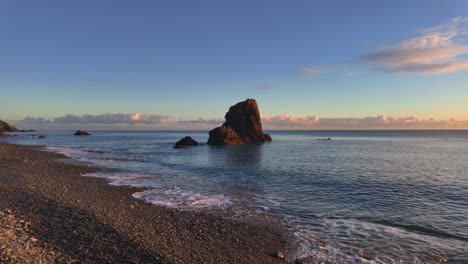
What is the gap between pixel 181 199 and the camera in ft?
63.9

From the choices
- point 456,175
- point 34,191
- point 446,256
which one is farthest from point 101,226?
point 456,175

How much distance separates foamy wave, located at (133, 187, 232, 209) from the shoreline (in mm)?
1505

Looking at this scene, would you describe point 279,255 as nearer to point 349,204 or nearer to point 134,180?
point 349,204

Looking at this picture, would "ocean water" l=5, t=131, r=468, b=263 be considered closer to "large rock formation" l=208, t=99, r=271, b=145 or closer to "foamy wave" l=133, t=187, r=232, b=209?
"foamy wave" l=133, t=187, r=232, b=209

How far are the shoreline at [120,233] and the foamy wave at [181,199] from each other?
1505 mm

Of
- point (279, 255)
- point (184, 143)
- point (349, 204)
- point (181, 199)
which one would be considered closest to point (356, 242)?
point (279, 255)

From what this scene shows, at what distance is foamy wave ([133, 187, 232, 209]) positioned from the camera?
58.9 ft

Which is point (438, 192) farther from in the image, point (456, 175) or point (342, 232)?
point (342, 232)

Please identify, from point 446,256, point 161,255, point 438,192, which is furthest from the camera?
point 438,192

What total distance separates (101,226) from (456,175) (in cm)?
3787

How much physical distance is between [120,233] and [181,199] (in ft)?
28.0

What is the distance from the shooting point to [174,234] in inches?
469

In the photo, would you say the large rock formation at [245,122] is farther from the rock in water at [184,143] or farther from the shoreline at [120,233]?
the shoreline at [120,233]

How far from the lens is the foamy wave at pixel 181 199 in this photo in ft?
58.9
